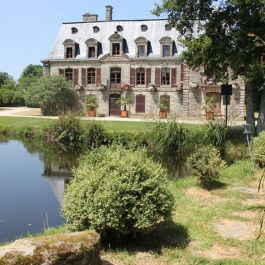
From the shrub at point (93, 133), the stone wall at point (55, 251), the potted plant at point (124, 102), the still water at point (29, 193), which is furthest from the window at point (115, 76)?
the stone wall at point (55, 251)

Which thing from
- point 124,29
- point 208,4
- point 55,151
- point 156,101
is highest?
point 124,29

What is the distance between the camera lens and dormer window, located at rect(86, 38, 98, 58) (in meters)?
38.1

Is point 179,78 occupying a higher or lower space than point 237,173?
higher

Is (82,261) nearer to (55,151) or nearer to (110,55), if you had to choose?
(55,151)

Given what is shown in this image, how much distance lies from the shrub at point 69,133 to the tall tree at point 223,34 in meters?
7.22

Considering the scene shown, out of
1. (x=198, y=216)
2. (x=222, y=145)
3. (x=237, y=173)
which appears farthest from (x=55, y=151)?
(x=198, y=216)

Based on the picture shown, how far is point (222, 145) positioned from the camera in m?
18.6

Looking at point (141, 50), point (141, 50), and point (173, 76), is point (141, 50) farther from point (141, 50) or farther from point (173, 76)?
point (173, 76)

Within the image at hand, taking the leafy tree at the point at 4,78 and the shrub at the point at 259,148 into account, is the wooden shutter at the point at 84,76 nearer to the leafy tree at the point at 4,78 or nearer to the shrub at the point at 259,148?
the shrub at the point at 259,148

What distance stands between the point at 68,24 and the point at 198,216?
35.6m

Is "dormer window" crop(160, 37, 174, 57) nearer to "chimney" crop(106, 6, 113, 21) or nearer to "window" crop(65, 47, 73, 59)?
"chimney" crop(106, 6, 113, 21)

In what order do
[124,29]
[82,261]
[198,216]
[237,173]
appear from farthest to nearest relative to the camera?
[124,29] < [237,173] < [198,216] < [82,261]

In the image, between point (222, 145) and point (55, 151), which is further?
point (55, 151)

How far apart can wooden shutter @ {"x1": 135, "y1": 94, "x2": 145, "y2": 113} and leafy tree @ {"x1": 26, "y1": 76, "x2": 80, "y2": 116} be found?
5.24 metres
